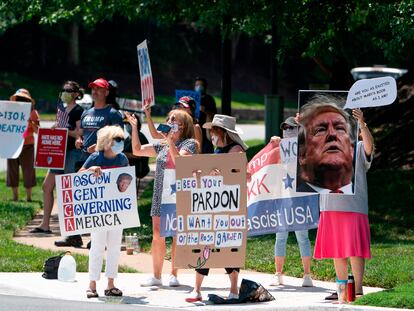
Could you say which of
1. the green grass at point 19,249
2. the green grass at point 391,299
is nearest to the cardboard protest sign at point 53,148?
the green grass at point 19,249

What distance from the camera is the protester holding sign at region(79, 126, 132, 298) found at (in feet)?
36.4

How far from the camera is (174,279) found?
39.0 feet

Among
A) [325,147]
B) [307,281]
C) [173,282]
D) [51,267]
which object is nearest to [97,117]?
[51,267]

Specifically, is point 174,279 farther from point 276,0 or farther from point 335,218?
point 276,0

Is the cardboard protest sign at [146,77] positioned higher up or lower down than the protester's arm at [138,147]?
higher up

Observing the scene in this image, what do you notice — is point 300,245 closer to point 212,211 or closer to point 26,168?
point 212,211

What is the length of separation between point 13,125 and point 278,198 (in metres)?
6.32

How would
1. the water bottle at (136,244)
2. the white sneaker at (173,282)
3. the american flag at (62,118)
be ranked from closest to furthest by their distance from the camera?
the white sneaker at (173,282)
the water bottle at (136,244)
the american flag at (62,118)

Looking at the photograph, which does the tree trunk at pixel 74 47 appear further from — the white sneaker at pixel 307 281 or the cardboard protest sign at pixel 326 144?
the cardboard protest sign at pixel 326 144

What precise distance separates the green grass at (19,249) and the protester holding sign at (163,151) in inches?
42.0

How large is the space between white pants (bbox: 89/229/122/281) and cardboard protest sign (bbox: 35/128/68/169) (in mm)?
3839

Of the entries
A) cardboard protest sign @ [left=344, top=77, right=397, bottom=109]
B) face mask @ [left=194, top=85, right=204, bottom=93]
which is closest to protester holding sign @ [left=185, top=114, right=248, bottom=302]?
cardboard protest sign @ [left=344, top=77, right=397, bottom=109]

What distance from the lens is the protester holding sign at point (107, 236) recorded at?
11.1 meters

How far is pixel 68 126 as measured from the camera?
49.8 feet
